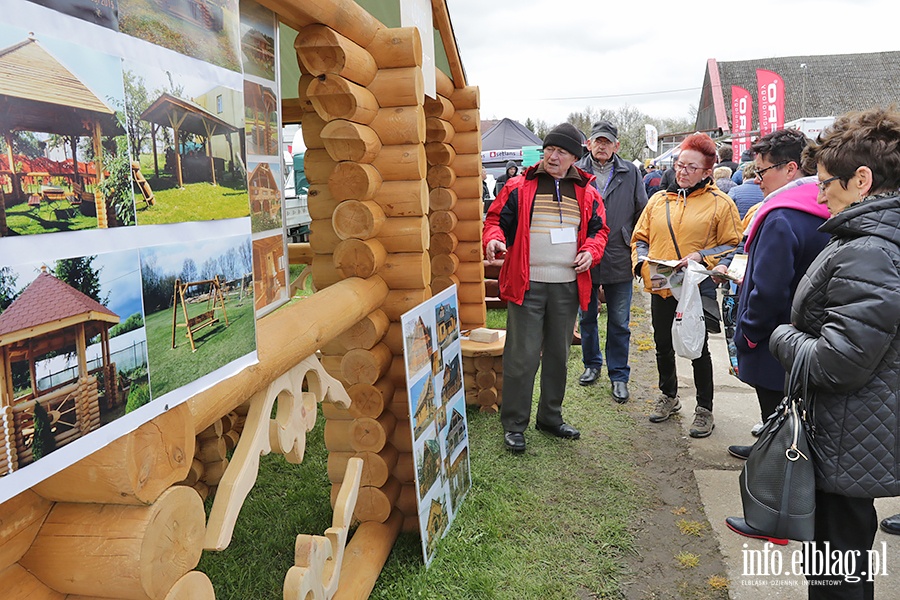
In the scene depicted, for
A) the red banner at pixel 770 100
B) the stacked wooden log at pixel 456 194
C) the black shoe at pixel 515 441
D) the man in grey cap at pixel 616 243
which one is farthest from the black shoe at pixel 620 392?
the red banner at pixel 770 100

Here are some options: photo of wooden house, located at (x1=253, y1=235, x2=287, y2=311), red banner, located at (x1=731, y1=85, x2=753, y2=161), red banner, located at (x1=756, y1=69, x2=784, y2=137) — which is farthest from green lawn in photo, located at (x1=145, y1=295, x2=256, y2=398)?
red banner, located at (x1=731, y1=85, x2=753, y2=161)

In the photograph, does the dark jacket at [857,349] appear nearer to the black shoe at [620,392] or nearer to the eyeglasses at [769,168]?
the eyeglasses at [769,168]

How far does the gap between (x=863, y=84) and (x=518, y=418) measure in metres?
29.6

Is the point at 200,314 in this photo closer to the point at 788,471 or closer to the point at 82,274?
the point at 82,274

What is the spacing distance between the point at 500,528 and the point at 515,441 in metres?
0.95

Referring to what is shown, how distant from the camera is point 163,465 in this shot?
1.28 meters

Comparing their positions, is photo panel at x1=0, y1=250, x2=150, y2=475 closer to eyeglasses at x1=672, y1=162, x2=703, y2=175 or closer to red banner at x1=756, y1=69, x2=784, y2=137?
eyeglasses at x1=672, y1=162, x2=703, y2=175

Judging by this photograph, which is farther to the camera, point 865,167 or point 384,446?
point 384,446

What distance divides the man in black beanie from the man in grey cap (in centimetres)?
101

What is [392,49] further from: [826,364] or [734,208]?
[734,208]

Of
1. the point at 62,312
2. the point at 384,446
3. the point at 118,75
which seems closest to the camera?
the point at 62,312

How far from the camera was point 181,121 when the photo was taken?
4.11 feet

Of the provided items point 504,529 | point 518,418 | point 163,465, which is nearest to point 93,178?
point 163,465

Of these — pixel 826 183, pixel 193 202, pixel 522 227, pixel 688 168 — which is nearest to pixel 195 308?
pixel 193 202
